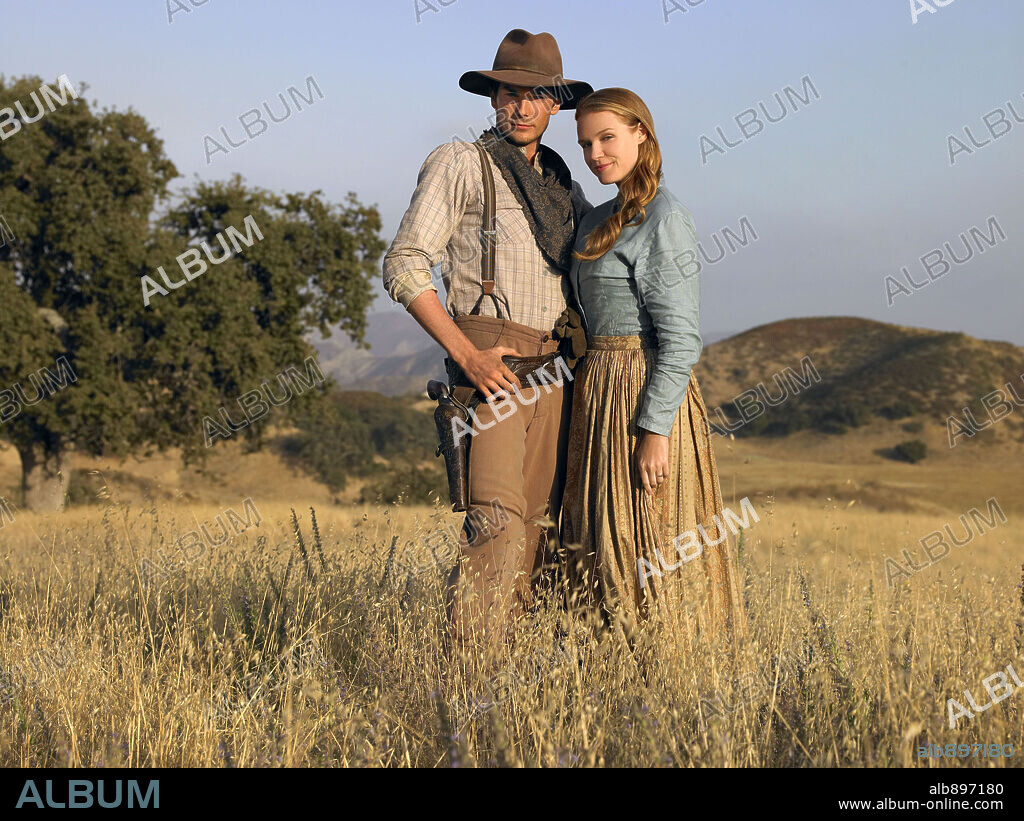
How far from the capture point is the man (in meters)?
3.51

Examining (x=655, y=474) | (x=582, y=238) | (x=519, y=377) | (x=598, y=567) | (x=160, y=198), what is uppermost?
(x=160, y=198)

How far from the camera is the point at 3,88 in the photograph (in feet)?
53.6

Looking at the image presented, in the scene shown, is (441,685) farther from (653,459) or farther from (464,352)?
(464,352)

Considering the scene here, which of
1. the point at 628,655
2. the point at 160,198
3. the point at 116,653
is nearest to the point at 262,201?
the point at 160,198

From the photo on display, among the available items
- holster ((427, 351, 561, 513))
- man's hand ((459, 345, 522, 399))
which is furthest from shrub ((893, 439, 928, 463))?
man's hand ((459, 345, 522, 399))

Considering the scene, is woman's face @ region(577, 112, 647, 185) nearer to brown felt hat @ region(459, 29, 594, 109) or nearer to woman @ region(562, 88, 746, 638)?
woman @ region(562, 88, 746, 638)

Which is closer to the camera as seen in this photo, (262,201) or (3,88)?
(3,88)

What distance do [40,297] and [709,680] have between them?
56.1 feet

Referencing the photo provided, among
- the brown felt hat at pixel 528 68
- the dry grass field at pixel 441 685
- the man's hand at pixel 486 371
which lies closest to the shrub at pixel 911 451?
the dry grass field at pixel 441 685

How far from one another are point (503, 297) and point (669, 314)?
697 mm

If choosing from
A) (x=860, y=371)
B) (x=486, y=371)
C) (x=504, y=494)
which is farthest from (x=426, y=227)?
(x=860, y=371)

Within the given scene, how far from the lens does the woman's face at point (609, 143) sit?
3.48 meters
